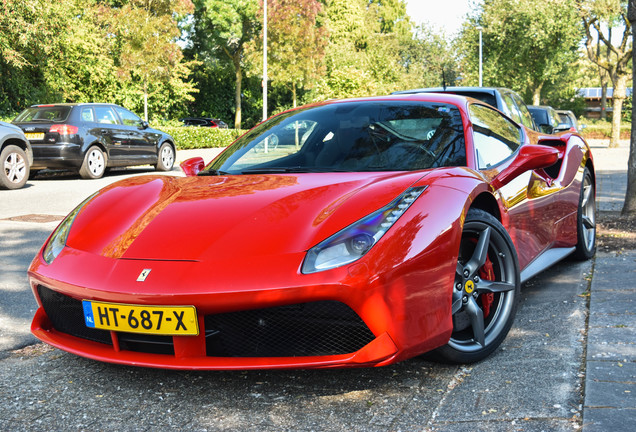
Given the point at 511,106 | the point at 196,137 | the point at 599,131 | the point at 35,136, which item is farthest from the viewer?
the point at 599,131

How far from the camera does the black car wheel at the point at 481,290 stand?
118 inches

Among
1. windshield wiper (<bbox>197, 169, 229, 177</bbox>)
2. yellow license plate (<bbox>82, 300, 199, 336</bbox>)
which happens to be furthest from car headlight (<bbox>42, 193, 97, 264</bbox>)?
windshield wiper (<bbox>197, 169, 229, 177</bbox>)

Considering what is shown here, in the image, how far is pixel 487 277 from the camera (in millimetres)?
3299

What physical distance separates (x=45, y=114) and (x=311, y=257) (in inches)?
462

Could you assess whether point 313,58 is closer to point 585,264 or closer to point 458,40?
point 458,40

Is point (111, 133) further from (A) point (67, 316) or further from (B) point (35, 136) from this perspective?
(A) point (67, 316)

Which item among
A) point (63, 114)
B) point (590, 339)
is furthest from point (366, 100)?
point (63, 114)

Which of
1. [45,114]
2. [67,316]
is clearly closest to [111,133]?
[45,114]

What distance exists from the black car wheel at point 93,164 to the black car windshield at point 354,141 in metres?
9.57

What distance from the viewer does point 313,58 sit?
28359 millimetres

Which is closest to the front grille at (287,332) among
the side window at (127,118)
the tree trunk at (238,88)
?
the side window at (127,118)

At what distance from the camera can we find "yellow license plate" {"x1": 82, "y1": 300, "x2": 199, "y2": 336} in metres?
2.47

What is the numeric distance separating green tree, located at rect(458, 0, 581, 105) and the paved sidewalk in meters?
29.9

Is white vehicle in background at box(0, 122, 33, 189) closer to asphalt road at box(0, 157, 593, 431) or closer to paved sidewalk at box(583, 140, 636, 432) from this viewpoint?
asphalt road at box(0, 157, 593, 431)
